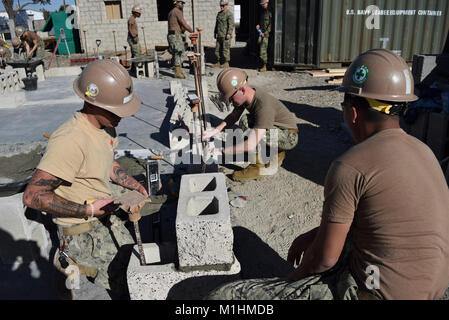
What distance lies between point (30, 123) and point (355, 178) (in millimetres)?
7050

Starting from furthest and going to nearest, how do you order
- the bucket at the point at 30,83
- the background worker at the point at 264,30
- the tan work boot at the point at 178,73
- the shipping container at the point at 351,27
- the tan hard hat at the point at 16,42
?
the tan hard hat at the point at 16,42 → the background worker at the point at 264,30 → the shipping container at the point at 351,27 → the tan work boot at the point at 178,73 → the bucket at the point at 30,83

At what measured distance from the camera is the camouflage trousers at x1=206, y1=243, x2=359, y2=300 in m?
1.83

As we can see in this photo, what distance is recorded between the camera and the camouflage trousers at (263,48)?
499 inches

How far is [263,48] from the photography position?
12.9 metres

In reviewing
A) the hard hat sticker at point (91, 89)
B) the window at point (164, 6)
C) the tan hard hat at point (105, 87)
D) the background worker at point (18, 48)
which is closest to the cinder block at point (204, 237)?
the tan hard hat at point (105, 87)

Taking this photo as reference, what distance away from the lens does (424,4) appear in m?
11.7

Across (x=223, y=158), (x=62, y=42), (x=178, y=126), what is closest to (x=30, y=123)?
(x=178, y=126)

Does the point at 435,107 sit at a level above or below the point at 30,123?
above

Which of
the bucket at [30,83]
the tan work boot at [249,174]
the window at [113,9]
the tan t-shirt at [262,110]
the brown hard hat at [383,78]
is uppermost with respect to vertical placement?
the window at [113,9]

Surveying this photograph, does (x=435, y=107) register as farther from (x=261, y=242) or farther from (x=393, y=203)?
(x=393, y=203)

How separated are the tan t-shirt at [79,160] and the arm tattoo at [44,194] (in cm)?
6

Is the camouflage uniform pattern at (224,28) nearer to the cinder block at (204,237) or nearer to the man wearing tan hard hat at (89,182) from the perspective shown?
the man wearing tan hard hat at (89,182)

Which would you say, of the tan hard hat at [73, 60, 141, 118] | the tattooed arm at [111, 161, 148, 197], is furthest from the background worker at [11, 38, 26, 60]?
the tan hard hat at [73, 60, 141, 118]

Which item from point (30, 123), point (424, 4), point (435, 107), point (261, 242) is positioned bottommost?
point (261, 242)
